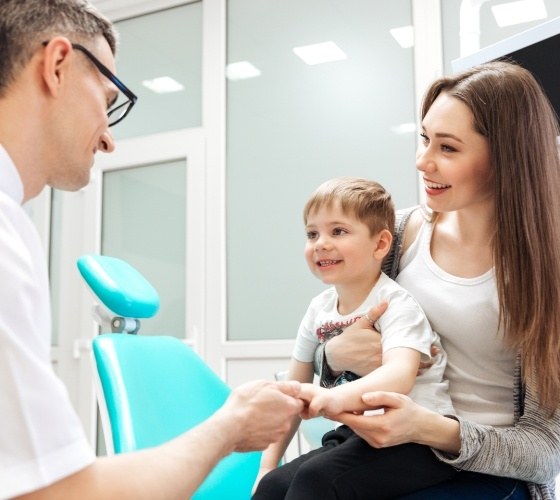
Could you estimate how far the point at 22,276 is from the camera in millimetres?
837

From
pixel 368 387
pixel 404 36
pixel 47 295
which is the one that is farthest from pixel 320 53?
pixel 47 295

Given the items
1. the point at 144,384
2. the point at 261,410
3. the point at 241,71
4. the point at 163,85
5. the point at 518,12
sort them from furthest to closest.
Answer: the point at 163,85 < the point at 241,71 < the point at 518,12 < the point at 144,384 < the point at 261,410

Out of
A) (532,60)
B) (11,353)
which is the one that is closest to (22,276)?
(11,353)

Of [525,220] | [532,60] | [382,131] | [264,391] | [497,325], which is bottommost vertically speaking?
[264,391]

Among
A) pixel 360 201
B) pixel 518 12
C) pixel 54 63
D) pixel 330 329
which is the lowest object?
pixel 330 329

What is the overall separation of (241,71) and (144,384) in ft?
10.2

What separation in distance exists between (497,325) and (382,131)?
273cm

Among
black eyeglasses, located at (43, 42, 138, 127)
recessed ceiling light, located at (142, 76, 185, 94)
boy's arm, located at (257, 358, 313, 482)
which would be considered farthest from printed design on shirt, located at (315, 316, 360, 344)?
recessed ceiling light, located at (142, 76, 185, 94)

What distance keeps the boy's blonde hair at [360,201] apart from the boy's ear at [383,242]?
0.01m

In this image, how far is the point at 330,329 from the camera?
1.50m

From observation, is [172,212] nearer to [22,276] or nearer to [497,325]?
[497,325]

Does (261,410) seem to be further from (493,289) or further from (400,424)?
(493,289)

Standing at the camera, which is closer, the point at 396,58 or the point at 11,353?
the point at 11,353

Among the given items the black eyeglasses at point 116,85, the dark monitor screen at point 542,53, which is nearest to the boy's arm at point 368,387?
the black eyeglasses at point 116,85
